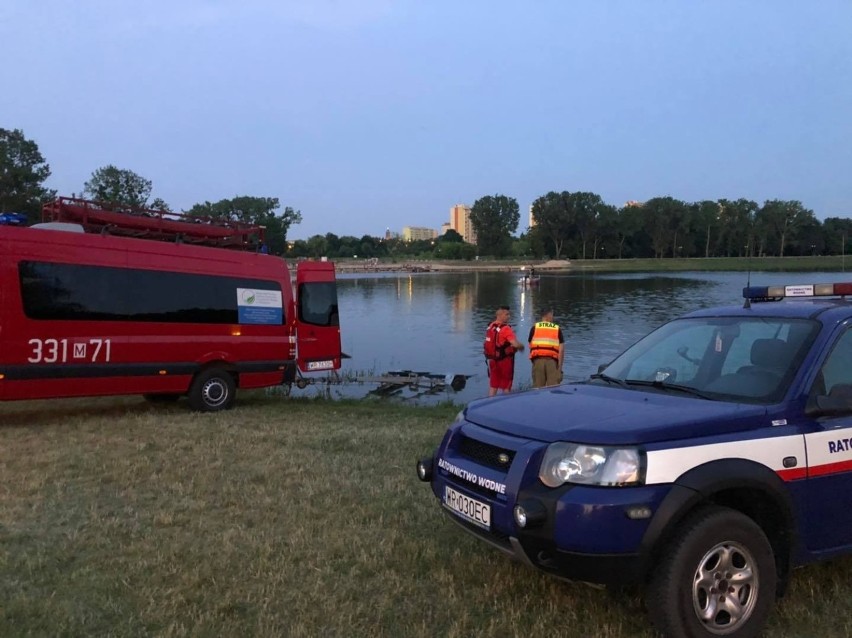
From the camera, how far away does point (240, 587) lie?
438cm

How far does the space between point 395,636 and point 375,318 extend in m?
35.8

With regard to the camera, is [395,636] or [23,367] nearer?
[395,636]

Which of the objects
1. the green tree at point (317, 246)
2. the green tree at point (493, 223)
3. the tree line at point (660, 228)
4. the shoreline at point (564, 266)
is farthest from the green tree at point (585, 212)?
the green tree at point (317, 246)

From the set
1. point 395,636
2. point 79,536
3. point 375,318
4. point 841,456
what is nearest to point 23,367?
point 79,536

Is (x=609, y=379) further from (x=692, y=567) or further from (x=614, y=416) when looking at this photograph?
(x=692, y=567)

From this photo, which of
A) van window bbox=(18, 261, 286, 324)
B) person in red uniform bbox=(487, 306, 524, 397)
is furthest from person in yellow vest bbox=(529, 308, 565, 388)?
van window bbox=(18, 261, 286, 324)

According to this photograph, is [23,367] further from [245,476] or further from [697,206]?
[697,206]

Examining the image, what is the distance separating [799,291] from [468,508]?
308cm

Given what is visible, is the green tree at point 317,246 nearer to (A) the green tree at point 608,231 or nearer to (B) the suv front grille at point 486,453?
(A) the green tree at point 608,231

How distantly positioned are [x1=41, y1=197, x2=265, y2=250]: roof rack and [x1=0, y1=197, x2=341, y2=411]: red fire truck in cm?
2

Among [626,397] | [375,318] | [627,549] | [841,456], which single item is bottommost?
[375,318]

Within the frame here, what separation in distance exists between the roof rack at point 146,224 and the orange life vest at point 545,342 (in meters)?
5.53

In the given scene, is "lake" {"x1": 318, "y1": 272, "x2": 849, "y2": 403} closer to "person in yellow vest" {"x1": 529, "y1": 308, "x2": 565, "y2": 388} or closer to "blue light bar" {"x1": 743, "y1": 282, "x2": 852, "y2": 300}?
"blue light bar" {"x1": 743, "y1": 282, "x2": 852, "y2": 300}

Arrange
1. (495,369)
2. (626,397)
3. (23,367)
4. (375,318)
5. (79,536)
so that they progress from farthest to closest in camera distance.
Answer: (375,318) < (495,369) < (23,367) < (79,536) < (626,397)
